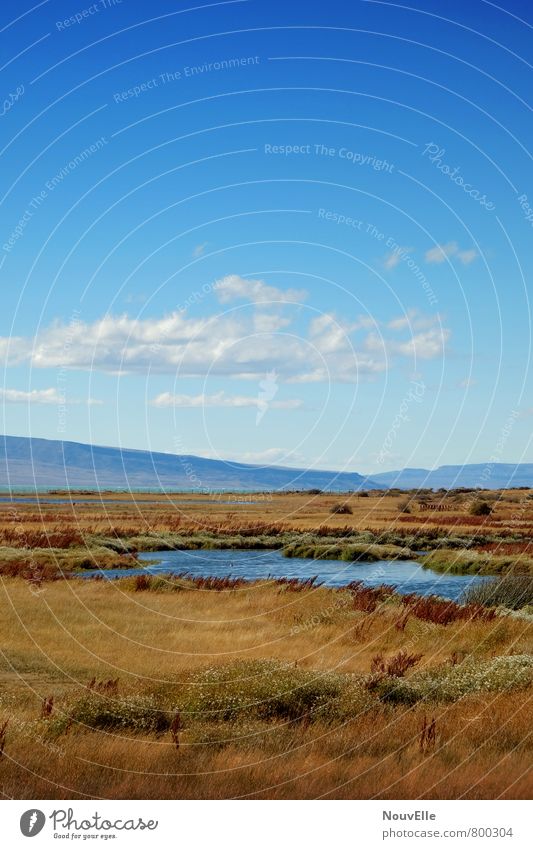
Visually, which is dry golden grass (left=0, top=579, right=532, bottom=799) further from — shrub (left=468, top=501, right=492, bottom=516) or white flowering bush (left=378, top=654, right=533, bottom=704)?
shrub (left=468, top=501, right=492, bottom=516)

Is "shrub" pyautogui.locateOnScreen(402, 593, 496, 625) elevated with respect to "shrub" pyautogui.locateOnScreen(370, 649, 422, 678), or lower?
lower

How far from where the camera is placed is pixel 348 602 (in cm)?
3052

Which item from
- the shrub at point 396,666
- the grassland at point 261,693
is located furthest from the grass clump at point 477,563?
the shrub at point 396,666

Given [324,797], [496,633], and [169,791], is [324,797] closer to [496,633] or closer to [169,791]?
[169,791]

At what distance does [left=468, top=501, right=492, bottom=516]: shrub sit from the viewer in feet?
308

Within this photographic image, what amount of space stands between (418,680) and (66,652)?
28.6 ft

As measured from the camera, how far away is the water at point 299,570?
41.2m

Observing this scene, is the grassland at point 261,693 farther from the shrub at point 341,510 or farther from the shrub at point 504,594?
the shrub at point 341,510
